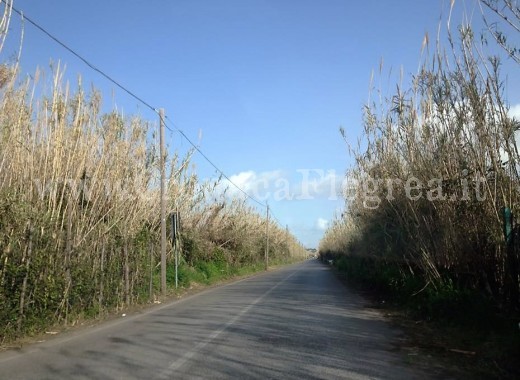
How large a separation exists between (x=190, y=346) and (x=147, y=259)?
376 inches

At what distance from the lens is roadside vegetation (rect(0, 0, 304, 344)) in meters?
9.98

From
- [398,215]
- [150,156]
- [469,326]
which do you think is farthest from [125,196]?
[469,326]

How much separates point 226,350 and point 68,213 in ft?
20.2

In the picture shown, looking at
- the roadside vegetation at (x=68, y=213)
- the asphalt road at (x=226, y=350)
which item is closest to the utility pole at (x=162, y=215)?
the roadside vegetation at (x=68, y=213)

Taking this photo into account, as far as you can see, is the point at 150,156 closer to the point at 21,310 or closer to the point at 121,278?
the point at 121,278

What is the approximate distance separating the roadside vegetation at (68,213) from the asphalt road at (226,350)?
1005 mm

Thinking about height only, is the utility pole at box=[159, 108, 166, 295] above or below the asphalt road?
above

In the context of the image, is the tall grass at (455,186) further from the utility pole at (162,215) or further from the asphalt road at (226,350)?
the utility pole at (162,215)

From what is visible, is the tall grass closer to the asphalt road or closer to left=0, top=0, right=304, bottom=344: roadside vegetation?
the asphalt road

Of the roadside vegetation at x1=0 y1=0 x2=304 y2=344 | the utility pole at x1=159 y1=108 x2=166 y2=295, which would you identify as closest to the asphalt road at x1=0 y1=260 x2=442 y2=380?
the roadside vegetation at x1=0 y1=0 x2=304 y2=344

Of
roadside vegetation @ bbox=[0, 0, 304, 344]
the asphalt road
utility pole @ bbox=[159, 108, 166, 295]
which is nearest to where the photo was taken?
the asphalt road

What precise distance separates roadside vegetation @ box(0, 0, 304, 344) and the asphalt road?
1.00m

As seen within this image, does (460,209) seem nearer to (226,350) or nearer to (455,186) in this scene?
(455,186)

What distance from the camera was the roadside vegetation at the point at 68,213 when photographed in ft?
32.8
